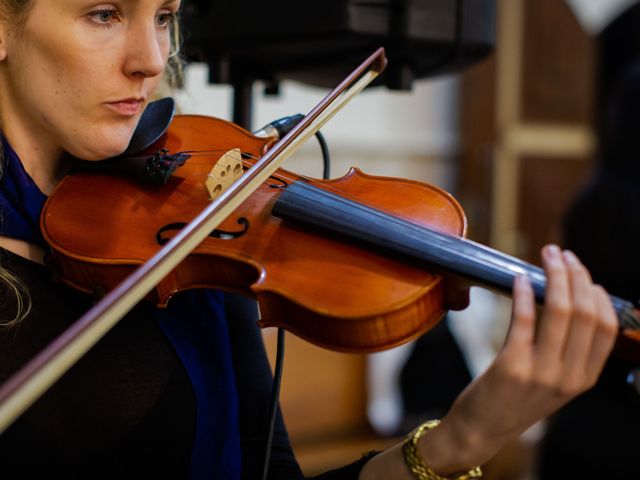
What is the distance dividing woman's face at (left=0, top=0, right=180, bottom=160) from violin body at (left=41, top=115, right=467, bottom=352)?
0.07 metres

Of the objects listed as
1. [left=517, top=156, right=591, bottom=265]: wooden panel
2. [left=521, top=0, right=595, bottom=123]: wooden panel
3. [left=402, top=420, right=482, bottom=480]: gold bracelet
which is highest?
[left=402, top=420, right=482, bottom=480]: gold bracelet

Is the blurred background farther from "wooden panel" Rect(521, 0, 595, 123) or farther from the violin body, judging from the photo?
the violin body

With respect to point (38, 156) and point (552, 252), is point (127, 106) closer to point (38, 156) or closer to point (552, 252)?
point (38, 156)

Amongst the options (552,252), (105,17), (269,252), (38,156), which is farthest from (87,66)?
(552,252)

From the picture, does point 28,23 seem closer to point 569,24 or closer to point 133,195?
point 133,195

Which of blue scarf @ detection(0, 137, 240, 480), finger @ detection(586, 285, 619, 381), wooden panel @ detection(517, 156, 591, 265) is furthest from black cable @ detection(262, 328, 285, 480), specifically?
wooden panel @ detection(517, 156, 591, 265)

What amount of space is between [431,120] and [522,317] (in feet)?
8.28

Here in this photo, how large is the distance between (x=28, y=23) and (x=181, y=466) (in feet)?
1.60

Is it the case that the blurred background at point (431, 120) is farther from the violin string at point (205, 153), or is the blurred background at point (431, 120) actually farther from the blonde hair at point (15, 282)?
the blonde hair at point (15, 282)

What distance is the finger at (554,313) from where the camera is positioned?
2.34 feet

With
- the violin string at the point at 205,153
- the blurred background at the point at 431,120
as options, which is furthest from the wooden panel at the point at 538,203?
the violin string at the point at 205,153

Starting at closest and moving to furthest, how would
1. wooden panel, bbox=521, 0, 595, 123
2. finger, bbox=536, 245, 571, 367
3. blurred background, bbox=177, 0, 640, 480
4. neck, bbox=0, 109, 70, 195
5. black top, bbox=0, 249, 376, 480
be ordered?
finger, bbox=536, 245, 571, 367, black top, bbox=0, 249, 376, 480, neck, bbox=0, 109, 70, 195, blurred background, bbox=177, 0, 640, 480, wooden panel, bbox=521, 0, 595, 123

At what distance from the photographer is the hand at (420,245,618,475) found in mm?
717

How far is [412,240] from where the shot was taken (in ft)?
2.59
